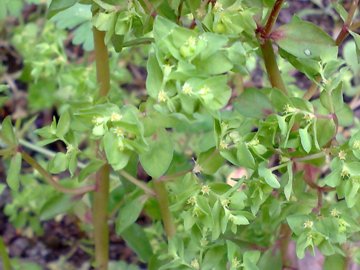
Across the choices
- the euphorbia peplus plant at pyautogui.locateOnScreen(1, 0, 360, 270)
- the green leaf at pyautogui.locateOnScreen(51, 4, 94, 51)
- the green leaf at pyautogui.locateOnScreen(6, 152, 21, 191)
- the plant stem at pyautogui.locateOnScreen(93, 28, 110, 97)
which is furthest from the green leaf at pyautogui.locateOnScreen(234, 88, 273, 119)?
the green leaf at pyautogui.locateOnScreen(51, 4, 94, 51)

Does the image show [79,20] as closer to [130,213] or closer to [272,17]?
[130,213]

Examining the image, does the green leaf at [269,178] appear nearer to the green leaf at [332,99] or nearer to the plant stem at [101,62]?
the green leaf at [332,99]

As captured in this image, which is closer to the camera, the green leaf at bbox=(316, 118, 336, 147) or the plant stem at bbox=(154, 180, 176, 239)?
the green leaf at bbox=(316, 118, 336, 147)

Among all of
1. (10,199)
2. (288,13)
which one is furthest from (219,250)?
(288,13)

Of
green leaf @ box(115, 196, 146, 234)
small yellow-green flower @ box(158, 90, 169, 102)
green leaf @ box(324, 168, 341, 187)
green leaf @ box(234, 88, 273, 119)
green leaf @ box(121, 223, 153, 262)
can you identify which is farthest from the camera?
green leaf @ box(121, 223, 153, 262)

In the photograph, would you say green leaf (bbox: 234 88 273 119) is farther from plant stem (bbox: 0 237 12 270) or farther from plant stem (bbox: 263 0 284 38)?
plant stem (bbox: 0 237 12 270)

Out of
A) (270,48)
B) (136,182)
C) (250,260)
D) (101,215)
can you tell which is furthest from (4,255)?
(270,48)

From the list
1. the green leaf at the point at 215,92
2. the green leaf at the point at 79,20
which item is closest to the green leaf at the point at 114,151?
the green leaf at the point at 215,92
